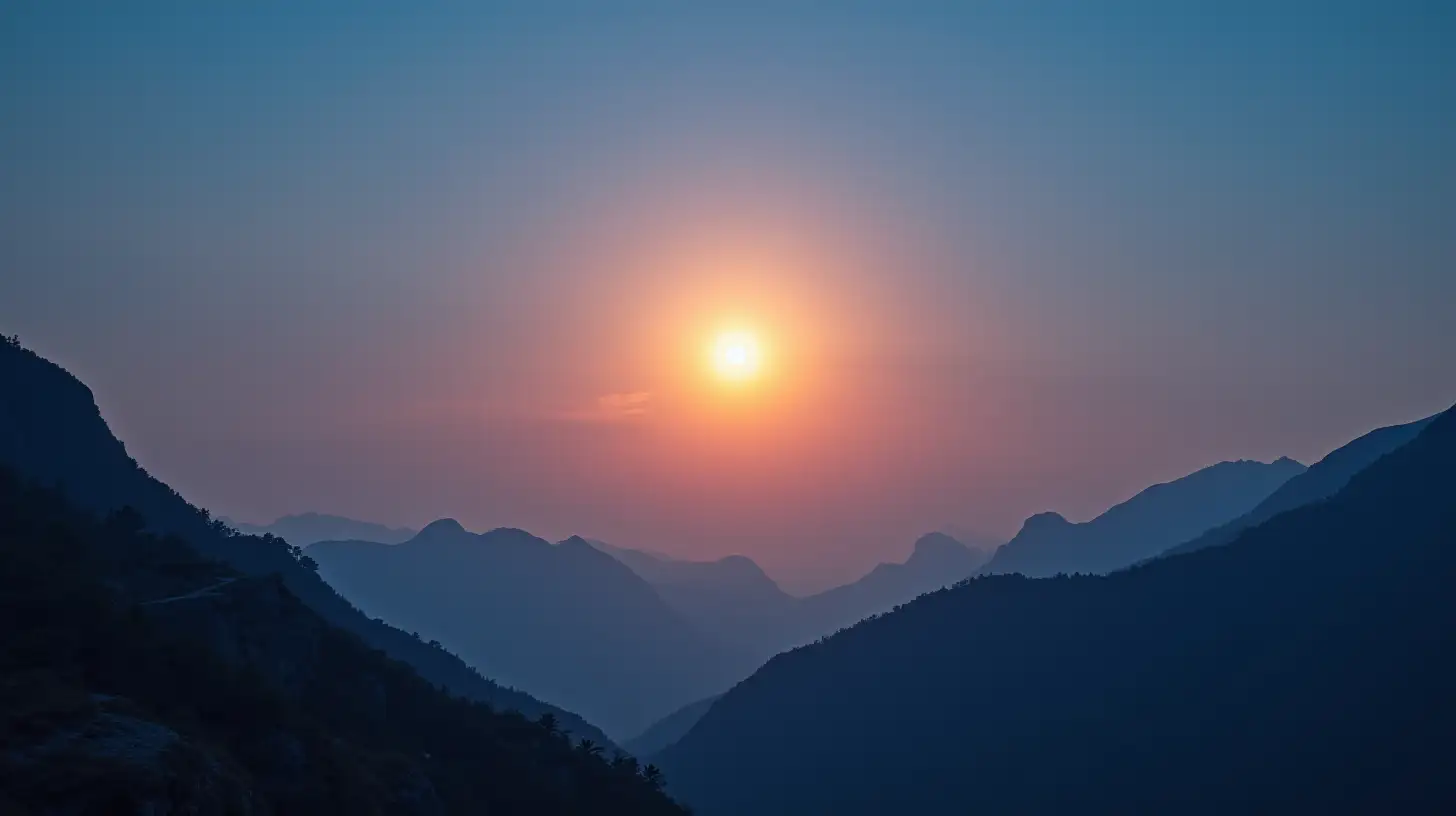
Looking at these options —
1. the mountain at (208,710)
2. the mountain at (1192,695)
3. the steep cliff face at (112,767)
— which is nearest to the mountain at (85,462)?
the mountain at (208,710)

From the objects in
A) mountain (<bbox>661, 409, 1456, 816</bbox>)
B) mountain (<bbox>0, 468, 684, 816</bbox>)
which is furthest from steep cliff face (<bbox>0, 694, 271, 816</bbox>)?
mountain (<bbox>661, 409, 1456, 816</bbox>)

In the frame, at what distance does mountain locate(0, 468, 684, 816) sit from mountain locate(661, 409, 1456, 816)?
85333 millimetres

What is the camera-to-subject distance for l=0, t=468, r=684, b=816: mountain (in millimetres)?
38281

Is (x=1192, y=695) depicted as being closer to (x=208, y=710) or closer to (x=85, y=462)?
(x=208, y=710)

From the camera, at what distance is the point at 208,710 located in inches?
2046

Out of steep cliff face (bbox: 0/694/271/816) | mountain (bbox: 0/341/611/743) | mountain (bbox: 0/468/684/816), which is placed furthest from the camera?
mountain (bbox: 0/341/611/743)

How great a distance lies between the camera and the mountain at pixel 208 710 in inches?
1507

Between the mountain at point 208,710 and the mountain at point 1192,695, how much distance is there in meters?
85.3

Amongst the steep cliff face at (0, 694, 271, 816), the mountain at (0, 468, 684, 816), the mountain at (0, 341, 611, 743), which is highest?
the mountain at (0, 341, 611, 743)

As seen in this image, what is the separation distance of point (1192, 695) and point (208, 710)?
485ft

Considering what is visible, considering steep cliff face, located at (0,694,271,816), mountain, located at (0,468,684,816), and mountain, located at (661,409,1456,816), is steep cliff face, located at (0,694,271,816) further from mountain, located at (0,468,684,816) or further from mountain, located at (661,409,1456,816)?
mountain, located at (661,409,1456,816)

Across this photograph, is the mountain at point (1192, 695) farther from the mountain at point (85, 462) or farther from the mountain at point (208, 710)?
the mountain at point (208, 710)

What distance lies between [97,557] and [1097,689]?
486ft

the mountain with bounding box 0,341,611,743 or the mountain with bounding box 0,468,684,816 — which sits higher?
the mountain with bounding box 0,341,611,743
